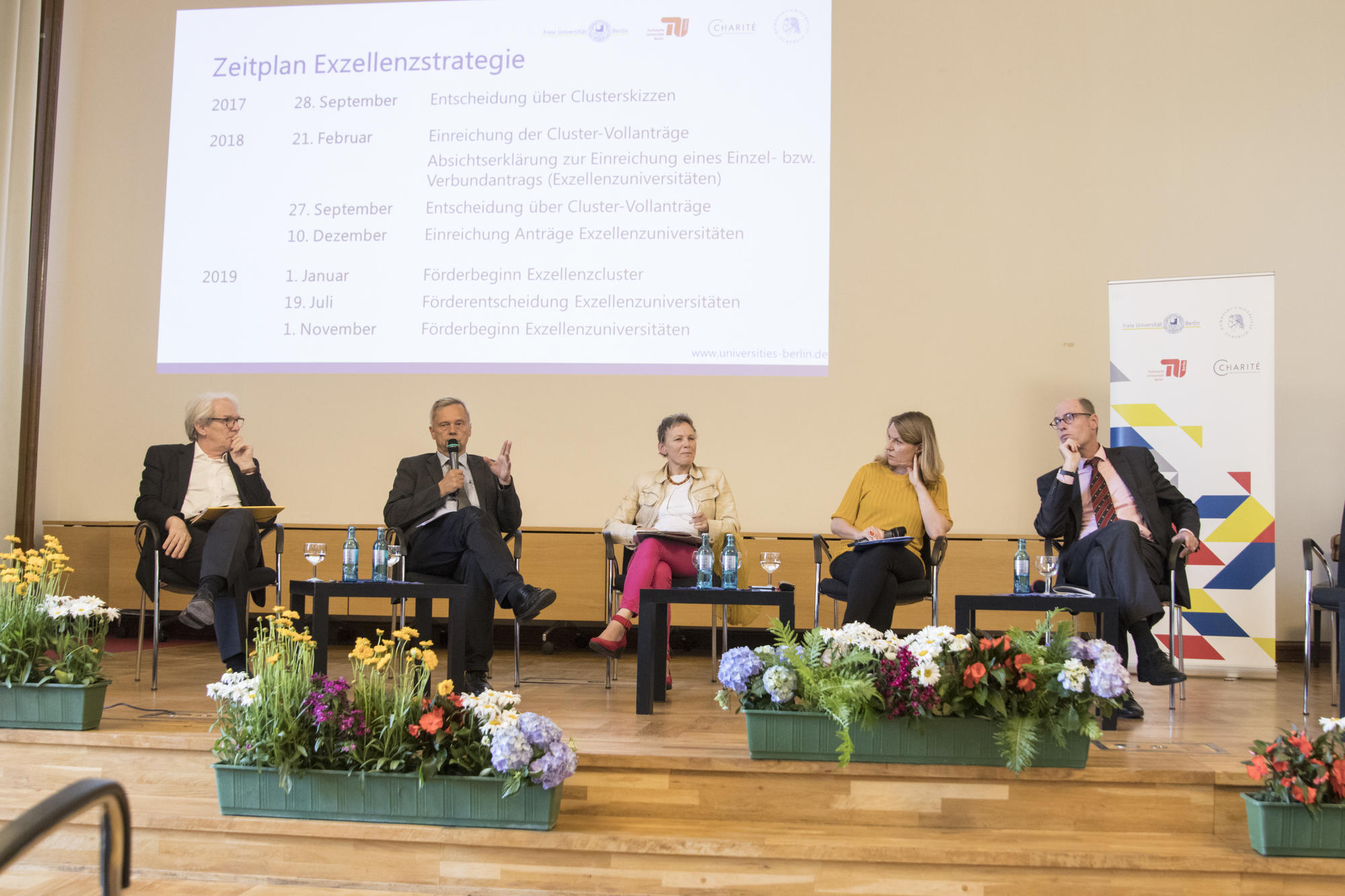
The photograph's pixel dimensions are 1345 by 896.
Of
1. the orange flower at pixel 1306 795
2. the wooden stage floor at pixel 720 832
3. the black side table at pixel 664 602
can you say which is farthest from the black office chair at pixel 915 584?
the orange flower at pixel 1306 795

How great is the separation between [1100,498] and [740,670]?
6.38 feet

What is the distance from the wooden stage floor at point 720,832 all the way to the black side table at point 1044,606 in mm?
359

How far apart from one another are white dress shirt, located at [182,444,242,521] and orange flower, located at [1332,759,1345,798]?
3513 millimetres

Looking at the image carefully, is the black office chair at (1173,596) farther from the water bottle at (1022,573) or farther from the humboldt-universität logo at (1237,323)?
the humboldt-universität logo at (1237,323)

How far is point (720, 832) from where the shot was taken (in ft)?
7.75

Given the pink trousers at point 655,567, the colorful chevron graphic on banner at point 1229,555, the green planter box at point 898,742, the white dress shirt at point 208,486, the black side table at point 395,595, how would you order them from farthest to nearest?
1. the colorful chevron graphic on banner at point 1229,555
2. the white dress shirt at point 208,486
3. the pink trousers at point 655,567
4. the black side table at point 395,595
5. the green planter box at point 898,742

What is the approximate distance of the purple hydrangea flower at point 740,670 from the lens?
256cm

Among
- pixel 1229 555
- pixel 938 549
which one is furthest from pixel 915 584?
pixel 1229 555

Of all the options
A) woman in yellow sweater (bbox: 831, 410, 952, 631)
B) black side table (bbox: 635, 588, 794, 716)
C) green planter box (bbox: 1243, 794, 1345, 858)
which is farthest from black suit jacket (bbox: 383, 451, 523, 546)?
green planter box (bbox: 1243, 794, 1345, 858)

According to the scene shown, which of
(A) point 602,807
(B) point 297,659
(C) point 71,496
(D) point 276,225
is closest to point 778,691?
(A) point 602,807

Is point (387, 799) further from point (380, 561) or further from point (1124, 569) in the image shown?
point (1124, 569)

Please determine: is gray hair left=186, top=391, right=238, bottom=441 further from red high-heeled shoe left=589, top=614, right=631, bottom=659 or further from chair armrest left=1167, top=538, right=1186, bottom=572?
chair armrest left=1167, top=538, right=1186, bottom=572

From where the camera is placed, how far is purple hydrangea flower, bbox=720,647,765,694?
8.39 ft

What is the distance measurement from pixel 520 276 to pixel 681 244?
0.81 meters
